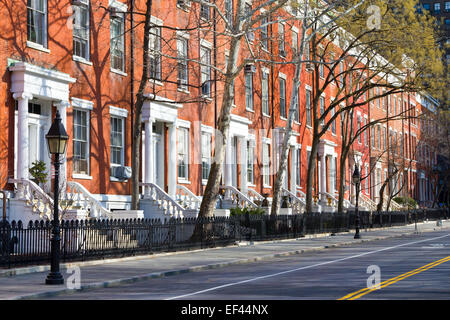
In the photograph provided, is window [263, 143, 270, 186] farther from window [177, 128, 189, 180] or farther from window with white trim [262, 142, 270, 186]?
window [177, 128, 189, 180]

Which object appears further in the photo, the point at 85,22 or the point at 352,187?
the point at 352,187

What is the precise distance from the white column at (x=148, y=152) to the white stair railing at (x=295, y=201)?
1538 cm

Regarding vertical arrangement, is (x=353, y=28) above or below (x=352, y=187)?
above

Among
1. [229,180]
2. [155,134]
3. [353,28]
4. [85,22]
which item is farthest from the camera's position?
[353,28]

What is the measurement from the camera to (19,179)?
2389 centimetres

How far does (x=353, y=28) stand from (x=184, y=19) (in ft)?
34.0

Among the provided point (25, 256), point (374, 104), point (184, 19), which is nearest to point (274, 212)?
point (184, 19)

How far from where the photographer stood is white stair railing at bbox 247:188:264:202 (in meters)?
40.6

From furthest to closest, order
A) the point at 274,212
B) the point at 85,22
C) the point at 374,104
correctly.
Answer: the point at 374,104 < the point at 274,212 < the point at 85,22

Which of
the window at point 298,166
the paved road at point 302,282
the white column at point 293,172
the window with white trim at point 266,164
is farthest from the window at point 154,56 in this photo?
the window at point 298,166

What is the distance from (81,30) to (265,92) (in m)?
17.6

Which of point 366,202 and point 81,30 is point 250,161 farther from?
point 366,202

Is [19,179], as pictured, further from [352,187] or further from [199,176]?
[352,187]
